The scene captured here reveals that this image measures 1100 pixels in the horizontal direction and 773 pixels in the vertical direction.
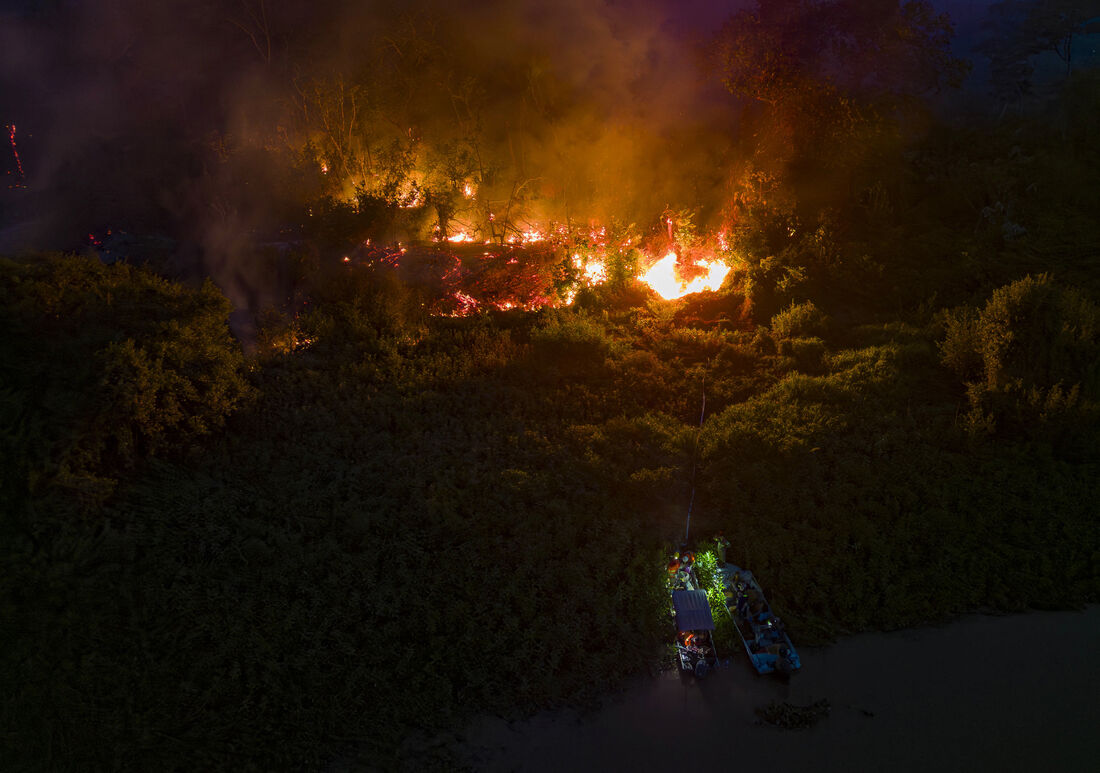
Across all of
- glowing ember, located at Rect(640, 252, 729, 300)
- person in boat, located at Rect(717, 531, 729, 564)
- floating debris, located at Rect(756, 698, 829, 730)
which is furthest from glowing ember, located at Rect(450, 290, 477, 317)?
floating debris, located at Rect(756, 698, 829, 730)

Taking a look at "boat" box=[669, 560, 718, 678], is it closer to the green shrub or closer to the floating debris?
the floating debris

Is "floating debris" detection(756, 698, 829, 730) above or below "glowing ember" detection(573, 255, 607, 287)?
below

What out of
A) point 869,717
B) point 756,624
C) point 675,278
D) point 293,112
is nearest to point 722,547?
point 756,624

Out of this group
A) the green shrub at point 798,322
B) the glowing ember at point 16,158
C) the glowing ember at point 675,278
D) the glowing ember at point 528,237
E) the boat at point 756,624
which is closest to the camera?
the boat at point 756,624

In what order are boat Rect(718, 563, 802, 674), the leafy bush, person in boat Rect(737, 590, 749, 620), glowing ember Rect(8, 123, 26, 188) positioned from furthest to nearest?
glowing ember Rect(8, 123, 26, 188) < the leafy bush < person in boat Rect(737, 590, 749, 620) < boat Rect(718, 563, 802, 674)

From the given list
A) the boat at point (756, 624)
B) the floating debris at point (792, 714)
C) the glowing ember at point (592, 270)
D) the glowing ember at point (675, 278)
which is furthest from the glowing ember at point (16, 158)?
the floating debris at point (792, 714)

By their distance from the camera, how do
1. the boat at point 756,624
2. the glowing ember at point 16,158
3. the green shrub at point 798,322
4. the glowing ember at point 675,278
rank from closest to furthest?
the boat at point 756,624 → the green shrub at point 798,322 → the glowing ember at point 675,278 → the glowing ember at point 16,158

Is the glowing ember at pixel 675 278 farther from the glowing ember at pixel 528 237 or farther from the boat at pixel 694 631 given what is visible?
the boat at pixel 694 631
